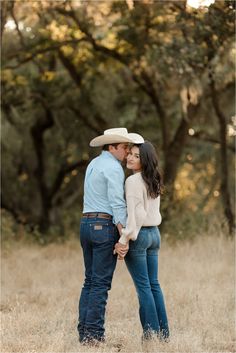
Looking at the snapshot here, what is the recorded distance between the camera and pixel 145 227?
22.4 ft

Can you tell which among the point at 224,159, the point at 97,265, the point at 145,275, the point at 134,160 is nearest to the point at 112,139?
the point at 134,160

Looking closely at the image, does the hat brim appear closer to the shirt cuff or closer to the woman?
the woman

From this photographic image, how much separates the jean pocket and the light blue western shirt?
113mm

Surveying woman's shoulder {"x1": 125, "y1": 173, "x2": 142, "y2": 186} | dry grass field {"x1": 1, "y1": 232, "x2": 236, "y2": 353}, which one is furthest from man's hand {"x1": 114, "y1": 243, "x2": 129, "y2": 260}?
dry grass field {"x1": 1, "y1": 232, "x2": 236, "y2": 353}

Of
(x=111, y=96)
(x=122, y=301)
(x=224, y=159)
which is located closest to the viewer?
(x=122, y=301)

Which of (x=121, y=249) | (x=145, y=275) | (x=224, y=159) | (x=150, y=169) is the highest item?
(x=224, y=159)

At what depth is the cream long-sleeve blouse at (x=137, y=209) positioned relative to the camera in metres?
6.55

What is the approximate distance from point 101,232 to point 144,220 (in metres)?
0.41

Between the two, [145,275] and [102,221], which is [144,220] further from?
[145,275]

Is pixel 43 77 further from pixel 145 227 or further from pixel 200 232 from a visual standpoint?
pixel 145 227

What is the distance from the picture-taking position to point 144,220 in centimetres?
672

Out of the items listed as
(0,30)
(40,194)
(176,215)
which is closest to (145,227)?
(0,30)

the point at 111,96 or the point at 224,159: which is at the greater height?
the point at 111,96

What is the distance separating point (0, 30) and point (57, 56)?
5924mm
